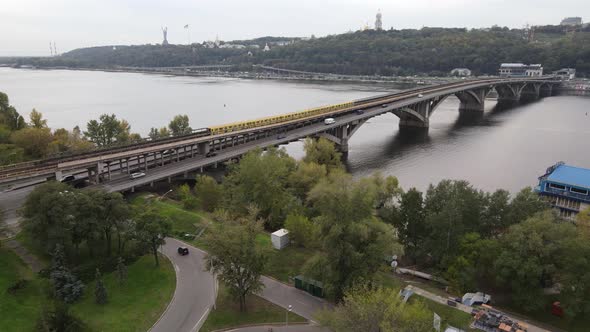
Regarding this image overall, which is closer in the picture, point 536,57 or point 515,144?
point 515,144

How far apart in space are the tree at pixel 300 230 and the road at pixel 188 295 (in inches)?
267

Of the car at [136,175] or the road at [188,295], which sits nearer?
the road at [188,295]

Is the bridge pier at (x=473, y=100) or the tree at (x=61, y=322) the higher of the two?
the bridge pier at (x=473, y=100)

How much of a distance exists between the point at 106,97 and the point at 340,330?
143 m

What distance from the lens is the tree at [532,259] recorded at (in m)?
24.3

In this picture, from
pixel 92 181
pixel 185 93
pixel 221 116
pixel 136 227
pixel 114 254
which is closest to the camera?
pixel 136 227

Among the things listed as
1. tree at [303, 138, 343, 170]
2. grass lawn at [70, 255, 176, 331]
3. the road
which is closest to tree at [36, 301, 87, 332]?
grass lawn at [70, 255, 176, 331]

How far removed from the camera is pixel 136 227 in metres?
28.8

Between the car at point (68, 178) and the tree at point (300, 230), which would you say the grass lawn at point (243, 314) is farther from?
the car at point (68, 178)

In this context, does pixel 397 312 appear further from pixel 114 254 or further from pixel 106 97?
pixel 106 97

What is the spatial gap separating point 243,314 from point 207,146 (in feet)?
115

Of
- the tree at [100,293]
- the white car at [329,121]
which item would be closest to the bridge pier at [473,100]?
the white car at [329,121]

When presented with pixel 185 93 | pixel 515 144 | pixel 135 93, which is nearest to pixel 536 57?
pixel 515 144

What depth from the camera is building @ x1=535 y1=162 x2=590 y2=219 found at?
40.3m
